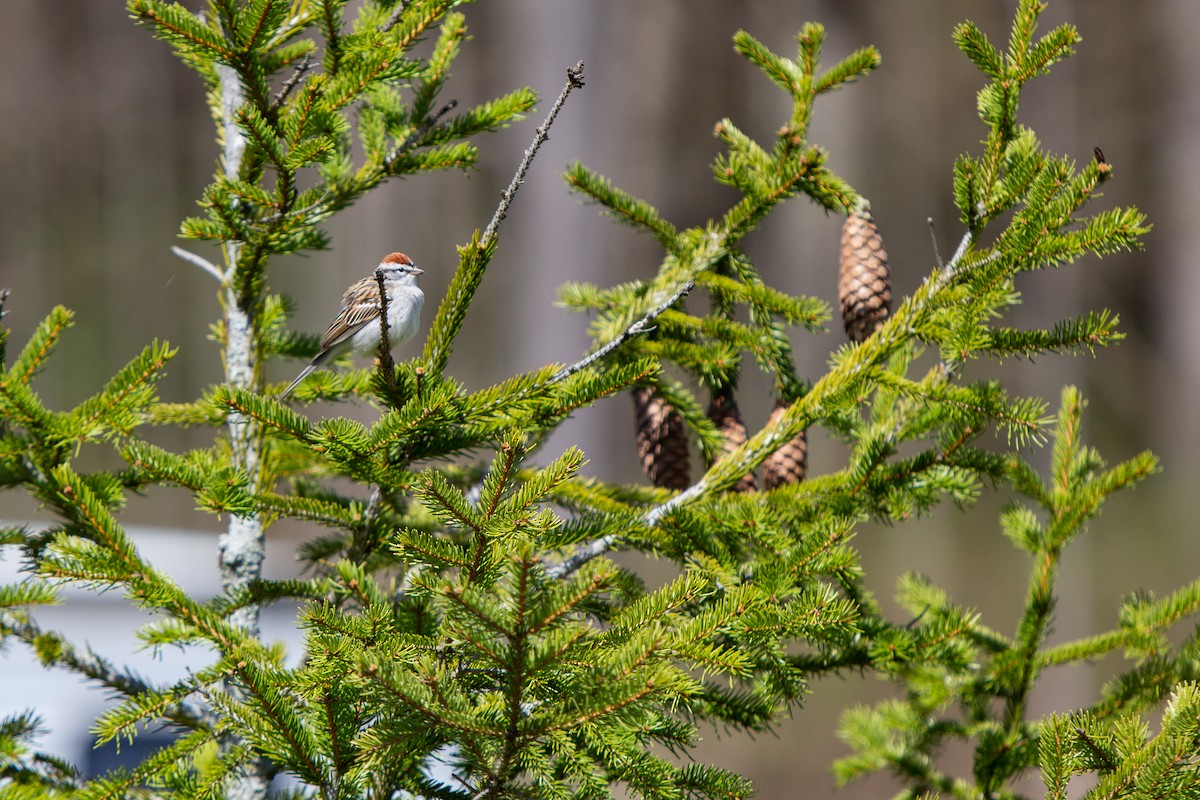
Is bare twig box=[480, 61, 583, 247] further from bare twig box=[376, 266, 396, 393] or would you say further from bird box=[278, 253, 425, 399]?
bird box=[278, 253, 425, 399]

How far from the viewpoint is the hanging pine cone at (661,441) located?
1258mm

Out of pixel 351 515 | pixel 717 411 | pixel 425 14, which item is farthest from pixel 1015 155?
pixel 351 515

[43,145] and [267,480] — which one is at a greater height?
[43,145]

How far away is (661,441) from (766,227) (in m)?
4.34

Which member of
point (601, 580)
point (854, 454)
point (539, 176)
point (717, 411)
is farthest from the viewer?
point (539, 176)

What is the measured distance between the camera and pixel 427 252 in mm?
4719

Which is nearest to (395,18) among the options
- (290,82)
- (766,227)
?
(290,82)

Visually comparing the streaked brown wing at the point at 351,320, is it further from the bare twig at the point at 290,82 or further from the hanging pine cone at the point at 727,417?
the hanging pine cone at the point at 727,417

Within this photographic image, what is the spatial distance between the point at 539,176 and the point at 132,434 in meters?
1.80

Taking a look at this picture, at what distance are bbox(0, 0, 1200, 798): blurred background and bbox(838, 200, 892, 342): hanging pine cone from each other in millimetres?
2139

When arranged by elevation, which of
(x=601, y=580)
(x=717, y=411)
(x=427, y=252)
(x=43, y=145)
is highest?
(x=43, y=145)

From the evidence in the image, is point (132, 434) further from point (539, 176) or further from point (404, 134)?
point (539, 176)

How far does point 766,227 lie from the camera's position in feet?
17.8

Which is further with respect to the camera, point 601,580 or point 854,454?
point 854,454
